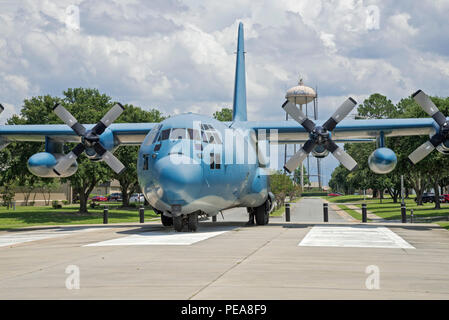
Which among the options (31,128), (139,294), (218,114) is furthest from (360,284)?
(218,114)

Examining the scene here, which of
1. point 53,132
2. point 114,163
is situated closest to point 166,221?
point 114,163

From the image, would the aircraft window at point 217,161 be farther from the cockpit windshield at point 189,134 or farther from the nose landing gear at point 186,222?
the nose landing gear at point 186,222

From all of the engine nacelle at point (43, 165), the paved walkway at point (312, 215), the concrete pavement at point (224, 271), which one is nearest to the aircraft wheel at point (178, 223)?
the concrete pavement at point (224, 271)

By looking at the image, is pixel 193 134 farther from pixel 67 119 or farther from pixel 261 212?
pixel 261 212

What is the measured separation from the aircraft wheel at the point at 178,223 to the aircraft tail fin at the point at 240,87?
8410 millimetres

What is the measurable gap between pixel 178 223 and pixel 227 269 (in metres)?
8.53

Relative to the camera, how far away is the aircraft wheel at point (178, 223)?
16969mm

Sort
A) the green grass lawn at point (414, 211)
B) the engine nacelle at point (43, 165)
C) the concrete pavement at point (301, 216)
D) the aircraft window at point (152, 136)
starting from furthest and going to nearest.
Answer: the green grass lawn at point (414, 211) → the concrete pavement at point (301, 216) → the engine nacelle at point (43, 165) → the aircraft window at point (152, 136)
